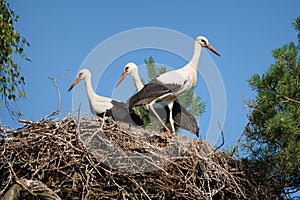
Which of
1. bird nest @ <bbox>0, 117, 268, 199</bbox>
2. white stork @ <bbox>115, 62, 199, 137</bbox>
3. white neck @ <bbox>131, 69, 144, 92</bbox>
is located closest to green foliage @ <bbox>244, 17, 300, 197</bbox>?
bird nest @ <bbox>0, 117, 268, 199</bbox>

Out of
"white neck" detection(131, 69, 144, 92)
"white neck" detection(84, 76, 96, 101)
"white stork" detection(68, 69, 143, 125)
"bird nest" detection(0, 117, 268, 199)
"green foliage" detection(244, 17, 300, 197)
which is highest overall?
"white neck" detection(131, 69, 144, 92)

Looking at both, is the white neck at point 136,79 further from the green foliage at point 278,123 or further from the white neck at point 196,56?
the green foliage at point 278,123

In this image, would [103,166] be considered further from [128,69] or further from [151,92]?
[128,69]

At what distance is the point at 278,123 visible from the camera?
12.7ft

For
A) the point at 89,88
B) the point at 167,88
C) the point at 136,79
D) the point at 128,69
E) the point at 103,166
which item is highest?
the point at 128,69

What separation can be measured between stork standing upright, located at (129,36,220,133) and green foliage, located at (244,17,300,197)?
1.33 meters

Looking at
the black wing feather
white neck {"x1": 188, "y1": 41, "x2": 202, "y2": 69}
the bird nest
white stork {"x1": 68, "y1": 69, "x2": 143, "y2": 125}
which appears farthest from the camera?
white neck {"x1": 188, "y1": 41, "x2": 202, "y2": 69}

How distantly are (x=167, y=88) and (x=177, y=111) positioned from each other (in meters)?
0.35

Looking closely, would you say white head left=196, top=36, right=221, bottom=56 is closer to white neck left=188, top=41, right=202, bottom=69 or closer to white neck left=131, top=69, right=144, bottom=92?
white neck left=188, top=41, right=202, bottom=69

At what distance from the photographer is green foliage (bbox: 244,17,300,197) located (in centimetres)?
390

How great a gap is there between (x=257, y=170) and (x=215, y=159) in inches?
14.8

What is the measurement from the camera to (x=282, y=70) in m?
4.11

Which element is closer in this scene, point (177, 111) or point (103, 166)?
point (103, 166)

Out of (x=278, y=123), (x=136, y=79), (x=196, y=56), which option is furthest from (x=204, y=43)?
(x=278, y=123)
